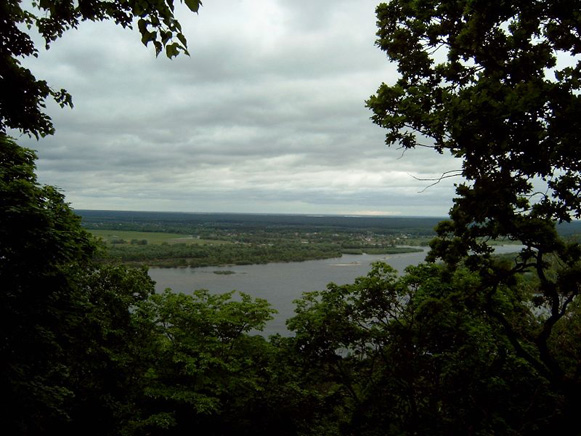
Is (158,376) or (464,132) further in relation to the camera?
(158,376)

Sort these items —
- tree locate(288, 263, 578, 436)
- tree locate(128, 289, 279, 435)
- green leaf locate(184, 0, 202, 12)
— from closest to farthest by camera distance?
green leaf locate(184, 0, 202, 12) < tree locate(288, 263, 578, 436) < tree locate(128, 289, 279, 435)

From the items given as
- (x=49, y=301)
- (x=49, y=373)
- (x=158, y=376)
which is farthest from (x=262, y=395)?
(x=49, y=301)

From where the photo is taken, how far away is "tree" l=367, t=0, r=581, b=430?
4648mm

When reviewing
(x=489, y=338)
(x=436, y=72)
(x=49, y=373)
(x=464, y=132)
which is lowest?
(x=49, y=373)

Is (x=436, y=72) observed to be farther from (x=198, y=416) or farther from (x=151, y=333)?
(x=151, y=333)

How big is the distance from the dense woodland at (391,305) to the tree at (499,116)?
3 cm

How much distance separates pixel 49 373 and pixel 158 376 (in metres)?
5.52

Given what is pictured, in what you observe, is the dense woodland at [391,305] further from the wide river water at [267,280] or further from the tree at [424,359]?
the wide river water at [267,280]

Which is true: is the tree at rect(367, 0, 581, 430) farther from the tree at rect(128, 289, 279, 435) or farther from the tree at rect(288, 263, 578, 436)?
the tree at rect(128, 289, 279, 435)

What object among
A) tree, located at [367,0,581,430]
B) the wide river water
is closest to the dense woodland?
tree, located at [367,0,581,430]

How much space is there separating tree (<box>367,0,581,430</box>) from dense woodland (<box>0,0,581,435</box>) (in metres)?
0.03

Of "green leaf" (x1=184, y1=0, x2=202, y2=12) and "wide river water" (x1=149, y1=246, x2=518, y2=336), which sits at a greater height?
"green leaf" (x1=184, y1=0, x2=202, y2=12)

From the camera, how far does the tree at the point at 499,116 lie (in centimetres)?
465

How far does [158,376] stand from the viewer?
13.3 meters
